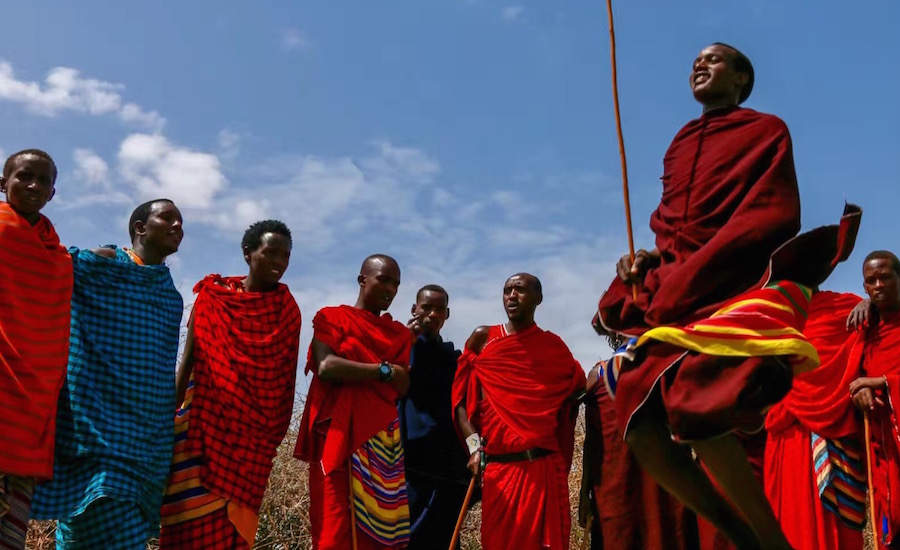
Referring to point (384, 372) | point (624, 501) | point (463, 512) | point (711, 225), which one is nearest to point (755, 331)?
point (711, 225)

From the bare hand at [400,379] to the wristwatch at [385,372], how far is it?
0.12 ft

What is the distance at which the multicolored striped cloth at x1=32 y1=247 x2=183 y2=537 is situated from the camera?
211 inches

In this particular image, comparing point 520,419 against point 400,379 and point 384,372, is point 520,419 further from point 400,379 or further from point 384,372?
point 384,372

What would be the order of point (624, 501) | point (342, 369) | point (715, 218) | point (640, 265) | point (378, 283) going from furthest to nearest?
point (378, 283) < point (342, 369) < point (624, 501) < point (640, 265) < point (715, 218)

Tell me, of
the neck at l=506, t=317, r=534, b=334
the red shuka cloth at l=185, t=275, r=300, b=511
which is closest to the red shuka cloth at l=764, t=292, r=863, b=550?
the neck at l=506, t=317, r=534, b=334

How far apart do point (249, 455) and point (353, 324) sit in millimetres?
1355

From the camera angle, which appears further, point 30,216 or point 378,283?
point 378,283

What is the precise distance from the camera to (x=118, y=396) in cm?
559

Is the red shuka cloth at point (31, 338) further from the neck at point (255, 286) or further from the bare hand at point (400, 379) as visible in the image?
the bare hand at point (400, 379)

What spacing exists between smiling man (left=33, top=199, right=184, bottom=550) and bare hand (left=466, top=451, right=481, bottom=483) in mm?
2561

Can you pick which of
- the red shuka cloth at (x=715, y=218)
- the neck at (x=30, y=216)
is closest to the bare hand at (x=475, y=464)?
the red shuka cloth at (x=715, y=218)

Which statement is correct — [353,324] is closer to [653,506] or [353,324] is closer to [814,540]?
[653,506]

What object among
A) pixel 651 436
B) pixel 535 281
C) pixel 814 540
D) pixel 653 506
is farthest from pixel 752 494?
pixel 535 281

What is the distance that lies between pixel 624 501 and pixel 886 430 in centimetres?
194
